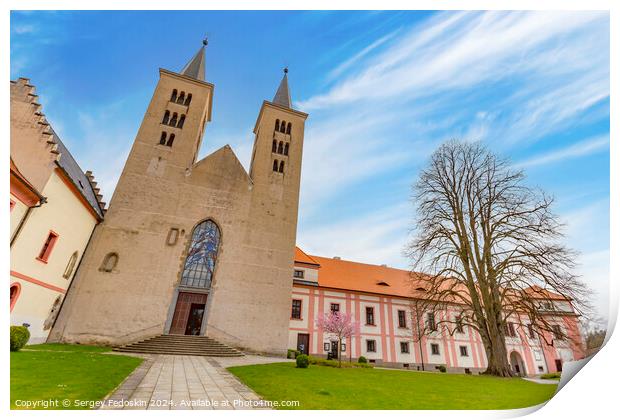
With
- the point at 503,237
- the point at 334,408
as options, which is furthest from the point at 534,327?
the point at 334,408

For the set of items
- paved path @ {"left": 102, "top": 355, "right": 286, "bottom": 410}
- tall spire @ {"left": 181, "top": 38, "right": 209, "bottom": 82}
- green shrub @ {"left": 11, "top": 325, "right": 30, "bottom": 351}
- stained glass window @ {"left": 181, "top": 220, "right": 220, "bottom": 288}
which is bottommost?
paved path @ {"left": 102, "top": 355, "right": 286, "bottom": 410}

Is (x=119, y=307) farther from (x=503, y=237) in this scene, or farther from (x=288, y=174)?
(x=503, y=237)

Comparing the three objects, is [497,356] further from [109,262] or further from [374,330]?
[109,262]

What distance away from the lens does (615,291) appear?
4523mm

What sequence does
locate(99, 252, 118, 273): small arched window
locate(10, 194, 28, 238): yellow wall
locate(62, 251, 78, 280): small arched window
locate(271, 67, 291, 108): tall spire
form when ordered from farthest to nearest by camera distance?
locate(271, 67, 291, 108): tall spire < locate(99, 252, 118, 273): small arched window < locate(62, 251, 78, 280): small arched window < locate(10, 194, 28, 238): yellow wall

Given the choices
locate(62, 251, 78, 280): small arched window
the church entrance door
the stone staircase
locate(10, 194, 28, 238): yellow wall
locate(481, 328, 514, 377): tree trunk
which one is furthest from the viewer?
the church entrance door

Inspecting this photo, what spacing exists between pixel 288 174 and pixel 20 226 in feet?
48.5

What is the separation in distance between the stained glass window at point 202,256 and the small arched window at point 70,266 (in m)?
4.94

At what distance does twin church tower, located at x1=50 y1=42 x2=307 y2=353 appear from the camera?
44.9 feet

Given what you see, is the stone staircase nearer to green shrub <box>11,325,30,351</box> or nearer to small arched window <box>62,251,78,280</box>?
small arched window <box>62,251,78,280</box>

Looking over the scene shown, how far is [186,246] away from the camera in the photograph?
15.8 metres

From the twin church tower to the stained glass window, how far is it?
57 millimetres

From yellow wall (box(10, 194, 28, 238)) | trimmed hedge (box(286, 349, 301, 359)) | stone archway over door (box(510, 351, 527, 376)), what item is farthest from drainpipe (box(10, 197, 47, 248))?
stone archway over door (box(510, 351, 527, 376))
